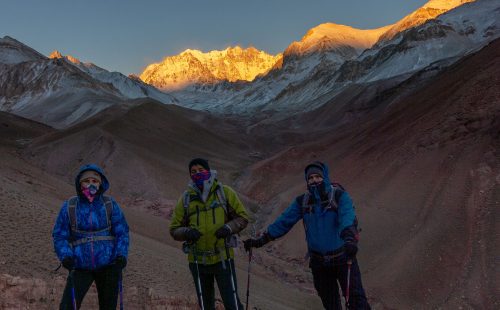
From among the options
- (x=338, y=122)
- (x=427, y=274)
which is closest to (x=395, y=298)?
(x=427, y=274)

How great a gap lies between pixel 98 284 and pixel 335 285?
2682 millimetres

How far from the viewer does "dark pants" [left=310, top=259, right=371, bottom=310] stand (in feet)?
17.0

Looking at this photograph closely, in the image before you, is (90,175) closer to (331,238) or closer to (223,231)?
(223,231)

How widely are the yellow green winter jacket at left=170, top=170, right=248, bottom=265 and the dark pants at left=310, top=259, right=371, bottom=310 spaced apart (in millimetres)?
1090

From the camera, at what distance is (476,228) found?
1247cm

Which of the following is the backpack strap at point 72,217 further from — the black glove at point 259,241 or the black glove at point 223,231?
the black glove at point 259,241

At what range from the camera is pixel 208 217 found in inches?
206

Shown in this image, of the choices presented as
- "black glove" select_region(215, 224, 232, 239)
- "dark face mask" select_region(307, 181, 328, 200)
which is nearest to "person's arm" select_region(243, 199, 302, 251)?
"dark face mask" select_region(307, 181, 328, 200)

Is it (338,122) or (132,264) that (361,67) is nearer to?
(338,122)

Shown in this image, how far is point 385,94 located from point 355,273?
5213cm

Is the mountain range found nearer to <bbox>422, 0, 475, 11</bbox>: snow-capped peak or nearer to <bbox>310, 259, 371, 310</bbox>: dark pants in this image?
<bbox>310, 259, 371, 310</bbox>: dark pants

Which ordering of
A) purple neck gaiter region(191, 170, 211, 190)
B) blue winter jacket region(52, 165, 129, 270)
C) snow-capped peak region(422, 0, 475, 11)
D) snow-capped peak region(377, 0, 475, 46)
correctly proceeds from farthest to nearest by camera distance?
snow-capped peak region(422, 0, 475, 11)
snow-capped peak region(377, 0, 475, 46)
purple neck gaiter region(191, 170, 211, 190)
blue winter jacket region(52, 165, 129, 270)

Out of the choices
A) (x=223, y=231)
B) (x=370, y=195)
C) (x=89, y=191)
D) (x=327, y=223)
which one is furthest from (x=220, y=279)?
(x=370, y=195)

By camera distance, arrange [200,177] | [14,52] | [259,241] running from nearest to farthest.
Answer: [200,177] < [259,241] < [14,52]
